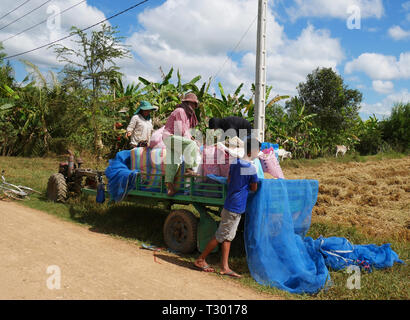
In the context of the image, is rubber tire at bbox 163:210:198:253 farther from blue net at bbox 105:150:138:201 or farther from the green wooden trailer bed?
blue net at bbox 105:150:138:201

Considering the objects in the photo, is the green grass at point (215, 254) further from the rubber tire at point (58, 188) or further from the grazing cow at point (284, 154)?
the grazing cow at point (284, 154)

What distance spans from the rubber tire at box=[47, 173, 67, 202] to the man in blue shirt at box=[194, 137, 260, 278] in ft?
16.0

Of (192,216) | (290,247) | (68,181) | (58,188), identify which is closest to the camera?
(290,247)

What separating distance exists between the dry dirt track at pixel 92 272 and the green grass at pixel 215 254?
344 mm

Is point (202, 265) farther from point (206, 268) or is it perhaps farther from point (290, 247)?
point (290, 247)

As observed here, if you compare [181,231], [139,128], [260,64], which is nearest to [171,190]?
[181,231]

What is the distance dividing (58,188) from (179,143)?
4.22m

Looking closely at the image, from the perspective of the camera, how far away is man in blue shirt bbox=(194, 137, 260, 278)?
4613 mm

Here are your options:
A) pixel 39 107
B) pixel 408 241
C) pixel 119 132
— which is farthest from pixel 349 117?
pixel 408 241

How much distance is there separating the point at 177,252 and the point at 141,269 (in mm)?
925

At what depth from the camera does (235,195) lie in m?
4.66

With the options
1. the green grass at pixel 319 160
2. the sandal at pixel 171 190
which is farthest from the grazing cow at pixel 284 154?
the sandal at pixel 171 190

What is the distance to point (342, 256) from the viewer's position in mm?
5027
